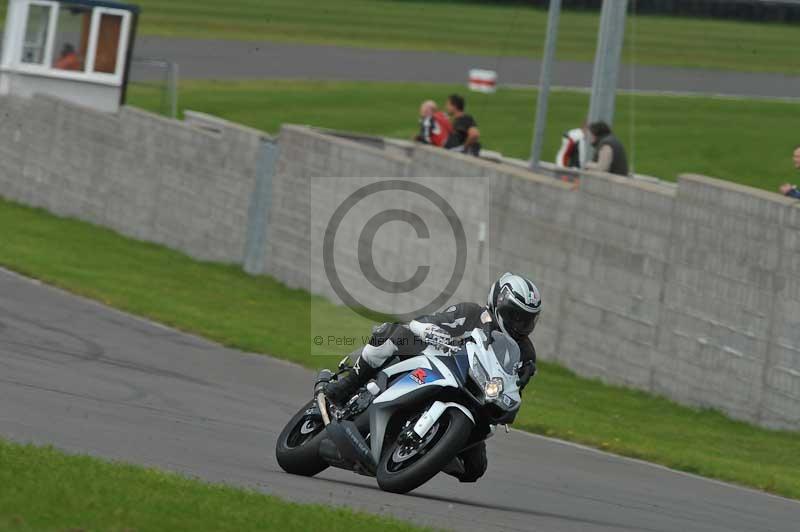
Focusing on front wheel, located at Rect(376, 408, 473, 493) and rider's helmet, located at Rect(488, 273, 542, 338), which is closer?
front wheel, located at Rect(376, 408, 473, 493)

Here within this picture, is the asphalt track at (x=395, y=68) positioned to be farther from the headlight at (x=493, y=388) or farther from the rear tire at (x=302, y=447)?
the headlight at (x=493, y=388)

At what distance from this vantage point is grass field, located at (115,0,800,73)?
46125 mm

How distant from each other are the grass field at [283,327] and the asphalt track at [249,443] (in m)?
0.64

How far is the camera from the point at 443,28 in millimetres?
57688

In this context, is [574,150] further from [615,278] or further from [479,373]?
[479,373]

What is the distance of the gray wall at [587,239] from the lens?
16.2 meters

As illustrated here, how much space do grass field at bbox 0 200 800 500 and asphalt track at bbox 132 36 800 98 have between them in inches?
722

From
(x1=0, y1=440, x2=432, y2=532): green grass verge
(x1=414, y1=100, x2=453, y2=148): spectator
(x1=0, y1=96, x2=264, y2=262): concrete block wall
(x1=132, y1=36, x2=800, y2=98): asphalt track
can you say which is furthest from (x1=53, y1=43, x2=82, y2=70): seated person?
(x1=0, y1=440, x2=432, y2=532): green grass verge

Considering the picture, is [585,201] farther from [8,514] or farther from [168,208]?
[8,514]

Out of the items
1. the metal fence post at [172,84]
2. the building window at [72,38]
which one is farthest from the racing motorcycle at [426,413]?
the metal fence post at [172,84]

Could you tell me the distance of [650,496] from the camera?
1171 cm

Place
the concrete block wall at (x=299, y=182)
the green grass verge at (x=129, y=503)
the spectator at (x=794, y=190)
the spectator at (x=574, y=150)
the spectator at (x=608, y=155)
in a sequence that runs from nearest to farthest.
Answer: the green grass verge at (x=129, y=503) → the spectator at (x=794, y=190) → the spectator at (x=608, y=155) → the concrete block wall at (x=299, y=182) → the spectator at (x=574, y=150)

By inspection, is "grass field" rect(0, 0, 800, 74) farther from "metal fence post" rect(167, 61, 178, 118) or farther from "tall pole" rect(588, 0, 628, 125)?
"tall pole" rect(588, 0, 628, 125)

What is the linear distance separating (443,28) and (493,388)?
48.9 meters
